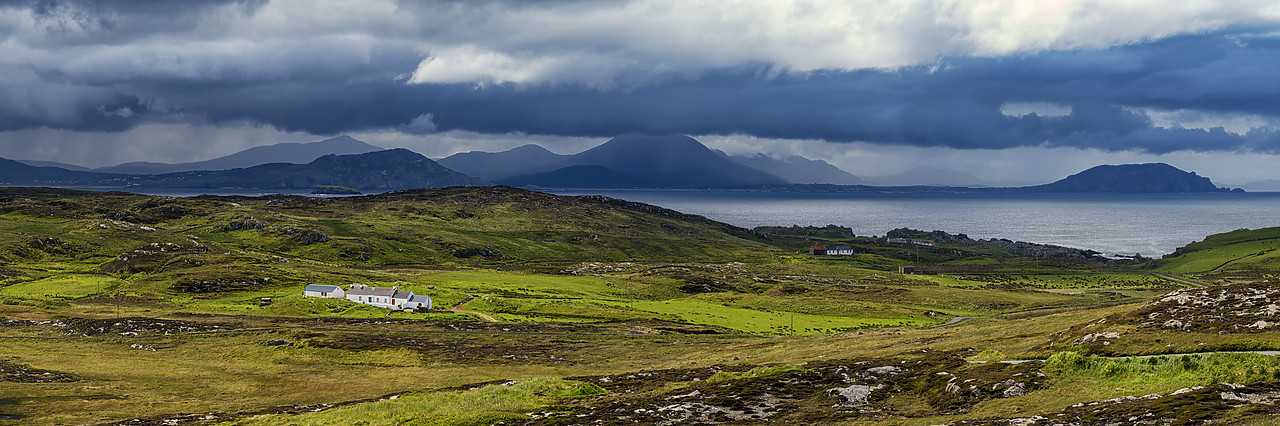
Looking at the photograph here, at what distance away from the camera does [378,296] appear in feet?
440

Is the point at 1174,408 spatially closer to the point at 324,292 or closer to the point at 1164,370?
the point at 1164,370

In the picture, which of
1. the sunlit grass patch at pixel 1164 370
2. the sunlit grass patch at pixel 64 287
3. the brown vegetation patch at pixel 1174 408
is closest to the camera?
the brown vegetation patch at pixel 1174 408

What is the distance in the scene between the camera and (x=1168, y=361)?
35.5 meters

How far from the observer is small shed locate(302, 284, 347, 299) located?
138250 mm

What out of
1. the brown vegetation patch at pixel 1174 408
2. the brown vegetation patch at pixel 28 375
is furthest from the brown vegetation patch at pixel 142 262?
the brown vegetation patch at pixel 1174 408

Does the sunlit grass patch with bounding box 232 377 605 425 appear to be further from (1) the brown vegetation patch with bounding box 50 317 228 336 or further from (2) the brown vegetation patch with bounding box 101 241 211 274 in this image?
(2) the brown vegetation patch with bounding box 101 241 211 274

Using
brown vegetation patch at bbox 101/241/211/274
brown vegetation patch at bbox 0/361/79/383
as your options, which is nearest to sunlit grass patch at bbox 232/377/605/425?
brown vegetation patch at bbox 0/361/79/383

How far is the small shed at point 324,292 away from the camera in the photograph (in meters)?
138

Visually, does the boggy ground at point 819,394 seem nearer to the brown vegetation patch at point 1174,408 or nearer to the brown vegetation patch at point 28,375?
the brown vegetation patch at point 1174,408

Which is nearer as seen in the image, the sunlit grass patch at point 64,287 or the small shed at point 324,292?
the sunlit grass patch at point 64,287

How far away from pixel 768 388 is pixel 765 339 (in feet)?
164

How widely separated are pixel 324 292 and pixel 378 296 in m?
12.4

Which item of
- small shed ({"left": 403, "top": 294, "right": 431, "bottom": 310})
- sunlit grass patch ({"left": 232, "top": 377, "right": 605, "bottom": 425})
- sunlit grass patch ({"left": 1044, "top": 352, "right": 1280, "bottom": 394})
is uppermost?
sunlit grass patch ({"left": 1044, "top": 352, "right": 1280, "bottom": 394})

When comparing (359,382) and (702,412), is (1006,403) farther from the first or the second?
(359,382)
